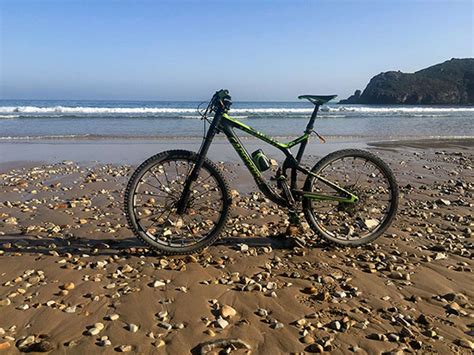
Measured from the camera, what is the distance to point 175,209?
4.62 metres

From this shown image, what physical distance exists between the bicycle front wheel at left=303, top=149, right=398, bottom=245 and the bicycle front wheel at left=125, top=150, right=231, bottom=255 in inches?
38.7

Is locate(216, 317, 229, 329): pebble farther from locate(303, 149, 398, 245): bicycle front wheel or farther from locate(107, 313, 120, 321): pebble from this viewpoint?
locate(303, 149, 398, 245): bicycle front wheel

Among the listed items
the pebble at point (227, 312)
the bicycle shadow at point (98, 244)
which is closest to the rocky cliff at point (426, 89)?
the bicycle shadow at point (98, 244)

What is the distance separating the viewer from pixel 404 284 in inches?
148

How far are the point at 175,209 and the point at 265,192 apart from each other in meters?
0.99

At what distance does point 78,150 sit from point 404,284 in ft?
36.9

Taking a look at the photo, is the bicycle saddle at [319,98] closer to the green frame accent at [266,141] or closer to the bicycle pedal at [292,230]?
the green frame accent at [266,141]

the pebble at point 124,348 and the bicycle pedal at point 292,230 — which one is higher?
the bicycle pedal at point 292,230

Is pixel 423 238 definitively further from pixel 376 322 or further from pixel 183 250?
pixel 183 250

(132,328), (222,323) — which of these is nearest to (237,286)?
(222,323)

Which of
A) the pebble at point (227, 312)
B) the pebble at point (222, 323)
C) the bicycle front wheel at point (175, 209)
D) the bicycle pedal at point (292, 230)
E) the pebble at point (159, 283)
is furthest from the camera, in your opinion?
the bicycle pedal at point (292, 230)

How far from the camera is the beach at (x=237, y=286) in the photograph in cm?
285

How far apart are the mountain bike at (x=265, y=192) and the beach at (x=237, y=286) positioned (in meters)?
0.24

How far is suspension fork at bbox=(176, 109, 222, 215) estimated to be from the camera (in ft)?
14.5
